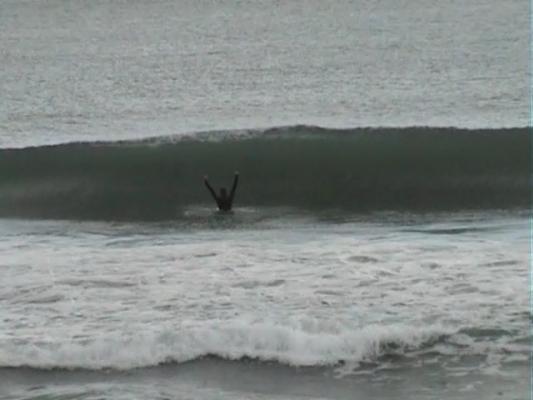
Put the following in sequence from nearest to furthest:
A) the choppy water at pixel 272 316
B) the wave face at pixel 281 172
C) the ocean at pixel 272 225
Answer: the choppy water at pixel 272 316 < the ocean at pixel 272 225 < the wave face at pixel 281 172

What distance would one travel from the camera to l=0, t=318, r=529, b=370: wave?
9.27m

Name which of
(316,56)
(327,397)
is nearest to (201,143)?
(327,397)

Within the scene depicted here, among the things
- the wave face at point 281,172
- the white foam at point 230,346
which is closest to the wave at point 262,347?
the white foam at point 230,346

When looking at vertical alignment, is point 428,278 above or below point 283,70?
below

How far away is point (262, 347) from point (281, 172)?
1056cm

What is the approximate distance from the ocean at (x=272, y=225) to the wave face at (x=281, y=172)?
0.17 feet

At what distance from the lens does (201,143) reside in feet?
71.2

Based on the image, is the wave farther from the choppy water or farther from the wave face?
the wave face

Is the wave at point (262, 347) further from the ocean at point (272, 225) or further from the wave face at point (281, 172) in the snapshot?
the wave face at point (281, 172)

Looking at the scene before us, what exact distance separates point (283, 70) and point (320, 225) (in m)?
19.8

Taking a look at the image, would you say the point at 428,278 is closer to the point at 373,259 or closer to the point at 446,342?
the point at 373,259

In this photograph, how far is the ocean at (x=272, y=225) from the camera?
30.2 ft

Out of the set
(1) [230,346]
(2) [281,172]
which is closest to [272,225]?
(2) [281,172]

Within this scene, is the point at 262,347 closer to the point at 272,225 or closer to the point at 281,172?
the point at 272,225
